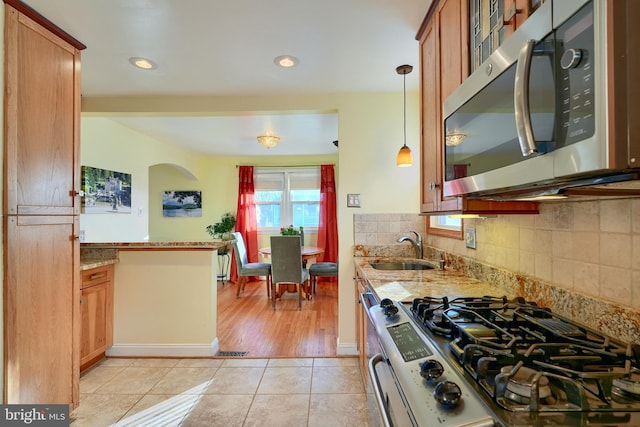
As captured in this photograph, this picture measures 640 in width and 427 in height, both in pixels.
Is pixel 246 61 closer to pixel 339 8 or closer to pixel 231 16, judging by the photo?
pixel 231 16

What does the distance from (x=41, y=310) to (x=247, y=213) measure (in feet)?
13.6

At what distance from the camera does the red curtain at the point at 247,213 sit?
571 cm

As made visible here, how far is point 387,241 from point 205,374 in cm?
180

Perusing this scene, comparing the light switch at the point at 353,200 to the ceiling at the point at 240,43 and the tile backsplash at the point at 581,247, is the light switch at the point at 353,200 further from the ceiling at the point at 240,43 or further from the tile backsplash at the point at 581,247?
the tile backsplash at the point at 581,247

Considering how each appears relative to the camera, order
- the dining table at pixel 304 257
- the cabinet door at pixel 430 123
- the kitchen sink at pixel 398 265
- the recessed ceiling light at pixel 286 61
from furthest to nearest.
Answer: the dining table at pixel 304 257, the kitchen sink at pixel 398 265, the recessed ceiling light at pixel 286 61, the cabinet door at pixel 430 123

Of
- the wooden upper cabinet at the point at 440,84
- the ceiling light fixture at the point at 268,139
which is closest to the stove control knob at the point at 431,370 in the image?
the wooden upper cabinet at the point at 440,84

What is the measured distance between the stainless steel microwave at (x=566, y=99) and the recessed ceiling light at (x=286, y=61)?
1.48 meters

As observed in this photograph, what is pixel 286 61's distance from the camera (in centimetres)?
210

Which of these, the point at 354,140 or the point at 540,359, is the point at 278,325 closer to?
the point at 354,140

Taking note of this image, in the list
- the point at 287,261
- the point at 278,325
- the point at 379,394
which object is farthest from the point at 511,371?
the point at 287,261

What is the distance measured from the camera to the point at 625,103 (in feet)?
1.64

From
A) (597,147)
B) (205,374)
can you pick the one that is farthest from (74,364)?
(597,147)

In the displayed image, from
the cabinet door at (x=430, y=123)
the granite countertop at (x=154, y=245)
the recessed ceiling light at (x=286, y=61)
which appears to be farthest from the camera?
the granite countertop at (x=154, y=245)

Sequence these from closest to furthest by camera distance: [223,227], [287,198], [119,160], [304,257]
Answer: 1. [119,160]
2. [304,257]
3. [223,227]
4. [287,198]
